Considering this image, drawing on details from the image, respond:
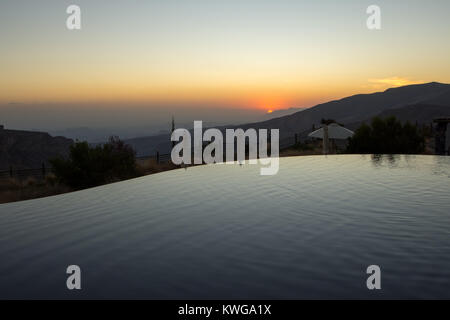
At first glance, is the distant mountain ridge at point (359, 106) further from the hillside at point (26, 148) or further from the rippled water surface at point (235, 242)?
the rippled water surface at point (235, 242)

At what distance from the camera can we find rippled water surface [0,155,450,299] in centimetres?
467

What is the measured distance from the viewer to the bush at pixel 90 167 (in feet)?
50.6

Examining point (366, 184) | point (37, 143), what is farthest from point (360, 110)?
point (366, 184)

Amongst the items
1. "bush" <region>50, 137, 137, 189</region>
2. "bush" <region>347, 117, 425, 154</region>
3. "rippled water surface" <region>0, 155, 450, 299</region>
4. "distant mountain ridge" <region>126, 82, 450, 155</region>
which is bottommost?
"rippled water surface" <region>0, 155, 450, 299</region>

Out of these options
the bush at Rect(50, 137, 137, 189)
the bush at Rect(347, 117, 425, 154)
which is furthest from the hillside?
the bush at Rect(347, 117, 425, 154)

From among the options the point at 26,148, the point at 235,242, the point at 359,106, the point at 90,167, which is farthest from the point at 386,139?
the point at 359,106

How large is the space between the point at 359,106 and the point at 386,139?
6613 inches

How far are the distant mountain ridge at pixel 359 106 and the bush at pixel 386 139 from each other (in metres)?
122

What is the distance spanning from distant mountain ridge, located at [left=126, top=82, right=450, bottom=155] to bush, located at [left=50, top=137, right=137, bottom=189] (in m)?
129

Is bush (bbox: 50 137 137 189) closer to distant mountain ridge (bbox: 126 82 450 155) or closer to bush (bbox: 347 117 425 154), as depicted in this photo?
bush (bbox: 347 117 425 154)

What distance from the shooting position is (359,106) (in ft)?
586

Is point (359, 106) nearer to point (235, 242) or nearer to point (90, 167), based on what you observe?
point (90, 167)

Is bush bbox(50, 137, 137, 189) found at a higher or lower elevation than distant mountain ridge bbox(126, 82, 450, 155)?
lower

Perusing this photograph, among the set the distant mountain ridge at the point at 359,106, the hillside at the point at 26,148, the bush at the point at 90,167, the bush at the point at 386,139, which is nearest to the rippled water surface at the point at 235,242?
the bush at the point at 90,167
